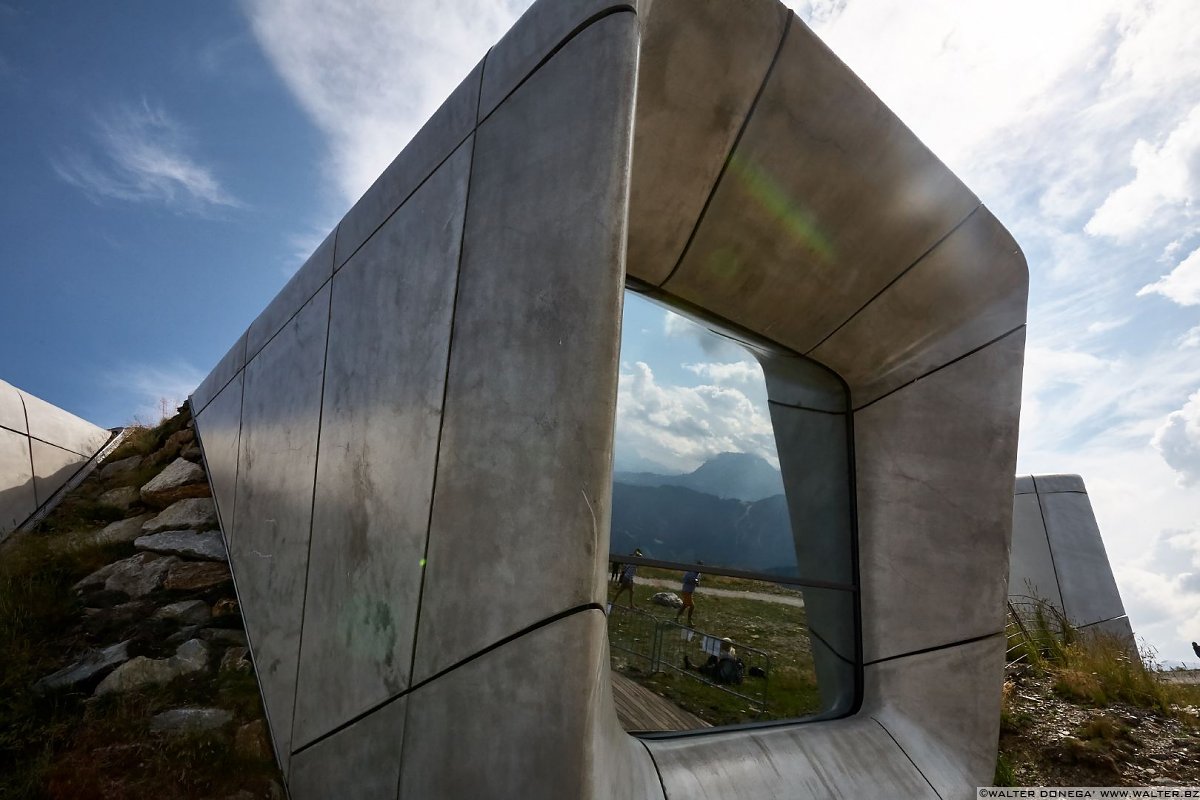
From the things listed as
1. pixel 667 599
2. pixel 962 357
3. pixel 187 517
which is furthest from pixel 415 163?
pixel 187 517

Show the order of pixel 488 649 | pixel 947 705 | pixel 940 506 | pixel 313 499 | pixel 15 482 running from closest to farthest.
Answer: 1. pixel 488 649
2. pixel 313 499
3. pixel 947 705
4. pixel 940 506
5. pixel 15 482

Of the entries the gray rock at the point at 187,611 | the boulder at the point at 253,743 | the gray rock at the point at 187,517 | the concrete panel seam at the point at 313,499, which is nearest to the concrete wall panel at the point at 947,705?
the concrete panel seam at the point at 313,499

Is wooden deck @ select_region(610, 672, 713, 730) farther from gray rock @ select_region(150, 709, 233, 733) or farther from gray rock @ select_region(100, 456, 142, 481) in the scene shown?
gray rock @ select_region(100, 456, 142, 481)

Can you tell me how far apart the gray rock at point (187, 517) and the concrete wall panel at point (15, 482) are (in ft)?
9.10

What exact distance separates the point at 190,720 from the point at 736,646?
318cm

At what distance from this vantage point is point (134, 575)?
5.36 m

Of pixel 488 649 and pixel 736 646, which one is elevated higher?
pixel 488 649

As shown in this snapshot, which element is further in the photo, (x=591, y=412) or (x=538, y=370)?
(x=538, y=370)

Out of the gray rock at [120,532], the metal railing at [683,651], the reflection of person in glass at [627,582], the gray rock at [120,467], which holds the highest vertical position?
the gray rock at [120,467]

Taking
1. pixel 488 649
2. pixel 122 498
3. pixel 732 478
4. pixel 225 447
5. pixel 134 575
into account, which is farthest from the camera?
pixel 122 498

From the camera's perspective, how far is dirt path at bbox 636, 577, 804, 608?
3.42 m

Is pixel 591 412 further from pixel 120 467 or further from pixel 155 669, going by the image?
pixel 120 467

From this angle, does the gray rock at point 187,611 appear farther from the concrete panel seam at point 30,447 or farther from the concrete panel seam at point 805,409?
the concrete panel seam at point 30,447

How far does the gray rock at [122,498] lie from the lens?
284 inches
